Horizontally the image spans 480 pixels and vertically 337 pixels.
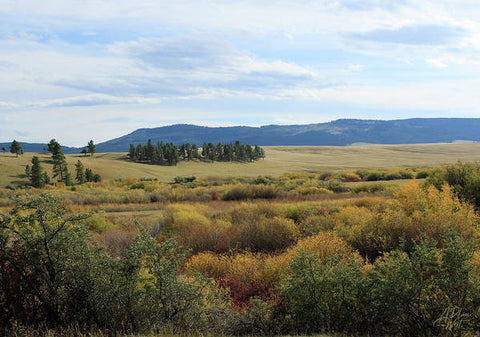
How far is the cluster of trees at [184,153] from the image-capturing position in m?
88.5

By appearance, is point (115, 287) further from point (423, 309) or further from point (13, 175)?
point (13, 175)

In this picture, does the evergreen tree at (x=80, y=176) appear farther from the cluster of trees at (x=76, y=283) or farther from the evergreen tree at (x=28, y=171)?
the cluster of trees at (x=76, y=283)

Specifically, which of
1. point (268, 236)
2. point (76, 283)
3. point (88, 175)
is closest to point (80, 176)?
point (88, 175)

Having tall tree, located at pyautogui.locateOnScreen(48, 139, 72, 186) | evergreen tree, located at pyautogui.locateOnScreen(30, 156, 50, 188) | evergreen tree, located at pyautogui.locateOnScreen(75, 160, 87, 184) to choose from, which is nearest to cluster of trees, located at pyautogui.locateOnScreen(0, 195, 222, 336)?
evergreen tree, located at pyautogui.locateOnScreen(30, 156, 50, 188)

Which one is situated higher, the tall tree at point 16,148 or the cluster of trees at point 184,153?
the tall tree at point 16,148

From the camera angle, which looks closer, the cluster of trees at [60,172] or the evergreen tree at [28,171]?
the cluster of trees at [60,172]

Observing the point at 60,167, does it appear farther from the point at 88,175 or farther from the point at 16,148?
the point at 16,148

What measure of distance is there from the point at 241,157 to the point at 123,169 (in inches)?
1579

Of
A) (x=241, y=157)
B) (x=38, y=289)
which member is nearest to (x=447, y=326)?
(x=38, y=289)

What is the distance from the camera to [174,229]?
608 inches

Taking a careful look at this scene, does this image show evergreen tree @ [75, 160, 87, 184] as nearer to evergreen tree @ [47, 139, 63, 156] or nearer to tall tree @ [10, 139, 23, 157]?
evergreen tree @ [47, 139, 63, 156]

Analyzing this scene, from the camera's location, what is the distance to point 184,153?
99062 millimetres

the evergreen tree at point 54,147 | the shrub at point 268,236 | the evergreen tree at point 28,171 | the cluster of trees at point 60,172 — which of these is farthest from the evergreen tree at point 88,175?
the shrub at point 268,236

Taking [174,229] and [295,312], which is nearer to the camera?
[295,312]
